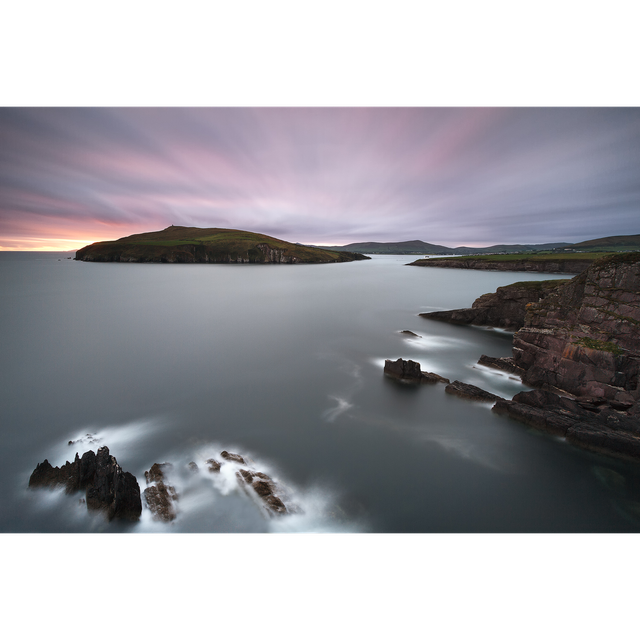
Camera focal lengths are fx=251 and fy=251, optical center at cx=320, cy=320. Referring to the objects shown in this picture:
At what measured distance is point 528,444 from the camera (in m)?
6.43

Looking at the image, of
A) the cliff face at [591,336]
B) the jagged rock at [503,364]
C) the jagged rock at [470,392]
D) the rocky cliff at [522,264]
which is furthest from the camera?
the rocky cliff at [522,264]

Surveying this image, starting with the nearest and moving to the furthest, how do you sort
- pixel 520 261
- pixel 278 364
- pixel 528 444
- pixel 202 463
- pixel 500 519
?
1. pixel 500 519
2. pixel 202 463
3. pixel 528 444
4. pixel 278 364
5. pixel 520 261

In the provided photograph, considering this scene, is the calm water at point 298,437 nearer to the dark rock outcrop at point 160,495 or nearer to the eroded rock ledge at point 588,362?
the dark rock outcrop at point 160,495

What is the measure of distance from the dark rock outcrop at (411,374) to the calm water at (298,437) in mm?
550

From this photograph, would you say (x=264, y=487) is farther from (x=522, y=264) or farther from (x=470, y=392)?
(x=522, y=264)

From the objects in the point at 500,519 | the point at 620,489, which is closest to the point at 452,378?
the point at 620,489

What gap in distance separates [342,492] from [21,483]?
21.8 feet

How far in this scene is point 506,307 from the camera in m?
17.4

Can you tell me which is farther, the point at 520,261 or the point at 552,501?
the point at 520,261

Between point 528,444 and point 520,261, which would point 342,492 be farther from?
point 520,261

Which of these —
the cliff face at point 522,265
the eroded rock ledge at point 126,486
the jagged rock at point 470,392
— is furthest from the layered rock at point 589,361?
the cliff face at point 522,265

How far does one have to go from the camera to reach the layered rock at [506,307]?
631 inches

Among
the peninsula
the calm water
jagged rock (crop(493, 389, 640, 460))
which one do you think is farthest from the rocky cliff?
the peninsula

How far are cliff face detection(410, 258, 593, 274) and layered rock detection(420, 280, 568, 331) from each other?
2625 cm
